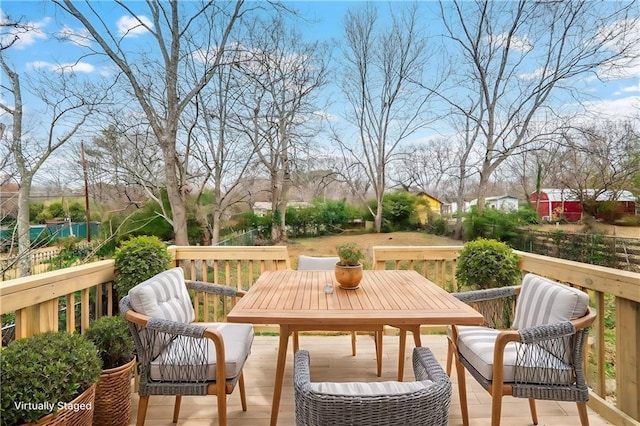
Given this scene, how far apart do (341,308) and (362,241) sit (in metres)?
2.81

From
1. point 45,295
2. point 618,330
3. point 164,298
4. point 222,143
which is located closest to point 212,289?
point 164,298

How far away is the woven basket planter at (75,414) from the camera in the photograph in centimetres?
117

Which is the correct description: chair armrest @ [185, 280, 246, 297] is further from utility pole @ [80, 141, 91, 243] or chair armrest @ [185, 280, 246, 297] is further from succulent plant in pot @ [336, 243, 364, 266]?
utility pole @ [80, 141, 91, 243]

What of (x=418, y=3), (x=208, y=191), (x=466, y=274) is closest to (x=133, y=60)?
(x=208, y=191)

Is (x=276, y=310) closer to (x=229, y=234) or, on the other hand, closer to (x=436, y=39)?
(x=229, y=234)

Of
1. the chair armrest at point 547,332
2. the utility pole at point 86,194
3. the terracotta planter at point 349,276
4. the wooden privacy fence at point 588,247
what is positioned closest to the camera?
the chair armrest at point 547,332

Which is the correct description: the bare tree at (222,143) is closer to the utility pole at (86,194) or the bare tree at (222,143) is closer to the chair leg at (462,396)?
the utility pole at (86,194)

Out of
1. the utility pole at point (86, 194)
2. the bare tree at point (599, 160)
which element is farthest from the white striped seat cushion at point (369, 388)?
the utility pole at point (86, 194)

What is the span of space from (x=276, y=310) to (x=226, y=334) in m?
0.42

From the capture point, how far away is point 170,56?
15.1 ft

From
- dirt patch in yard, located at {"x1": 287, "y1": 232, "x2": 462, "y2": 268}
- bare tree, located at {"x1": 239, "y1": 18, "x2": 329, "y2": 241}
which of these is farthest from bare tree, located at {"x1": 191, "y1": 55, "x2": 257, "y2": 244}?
dirt patch in yard, located at {"x1": 287, "y1": 232, "x2": 462, "y2": 268}

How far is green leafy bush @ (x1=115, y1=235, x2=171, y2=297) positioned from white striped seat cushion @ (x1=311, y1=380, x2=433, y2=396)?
1899mm

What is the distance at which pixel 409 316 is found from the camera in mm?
1505

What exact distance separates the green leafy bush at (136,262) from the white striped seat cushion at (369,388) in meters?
1.90
